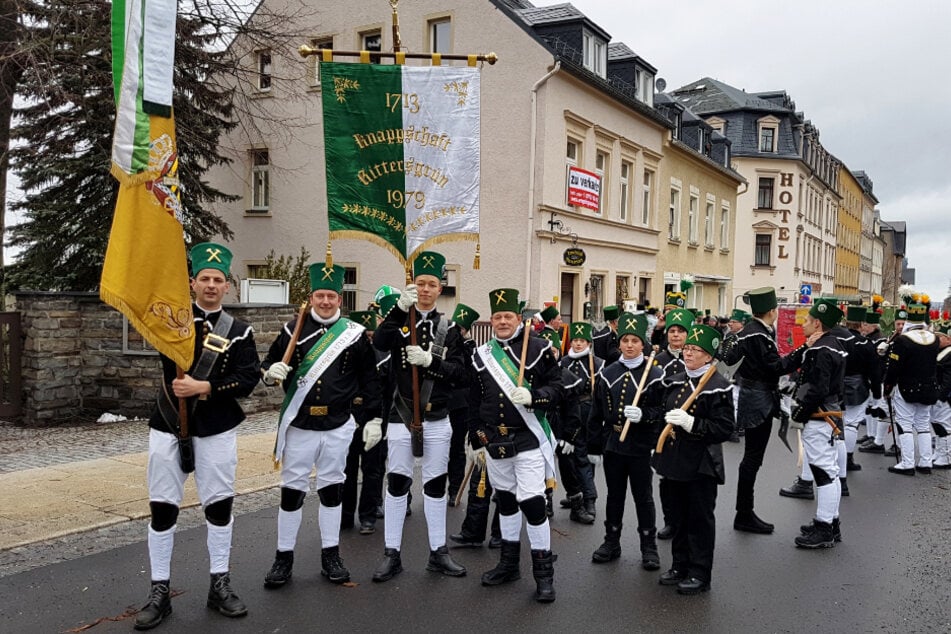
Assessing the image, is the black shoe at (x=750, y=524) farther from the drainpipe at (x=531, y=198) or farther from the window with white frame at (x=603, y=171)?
the window with white frame at (x=603, y=171)

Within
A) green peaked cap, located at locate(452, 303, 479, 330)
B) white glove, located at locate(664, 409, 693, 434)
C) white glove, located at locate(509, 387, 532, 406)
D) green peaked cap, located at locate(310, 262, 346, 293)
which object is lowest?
white glove, located at locate(664, 409, 693, 434)

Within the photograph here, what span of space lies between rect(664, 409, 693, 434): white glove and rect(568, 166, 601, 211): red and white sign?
52.8ft

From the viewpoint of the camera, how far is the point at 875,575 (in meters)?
5.96

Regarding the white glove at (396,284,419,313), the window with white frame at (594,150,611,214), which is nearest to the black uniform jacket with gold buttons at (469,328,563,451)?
the white glove at (396,284,419,313)

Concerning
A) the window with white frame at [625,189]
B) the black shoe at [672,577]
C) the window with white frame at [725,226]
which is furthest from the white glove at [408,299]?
the window with white frame at [725,226]

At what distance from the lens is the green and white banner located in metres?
6.13

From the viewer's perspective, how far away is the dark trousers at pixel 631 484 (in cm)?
607

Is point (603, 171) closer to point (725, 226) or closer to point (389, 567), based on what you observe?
point (725, 226)

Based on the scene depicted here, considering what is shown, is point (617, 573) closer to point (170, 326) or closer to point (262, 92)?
point (170, 326)

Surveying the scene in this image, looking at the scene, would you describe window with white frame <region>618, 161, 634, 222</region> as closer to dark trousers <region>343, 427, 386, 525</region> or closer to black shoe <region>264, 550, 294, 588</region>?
dark trousers <region>343, 427, 386, 525</region>

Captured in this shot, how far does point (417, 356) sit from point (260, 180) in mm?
20001

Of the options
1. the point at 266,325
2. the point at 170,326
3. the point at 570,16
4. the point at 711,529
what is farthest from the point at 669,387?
the point at 570,16

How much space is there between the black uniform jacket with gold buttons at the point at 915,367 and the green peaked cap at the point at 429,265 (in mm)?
7306

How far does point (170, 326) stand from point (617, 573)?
143 inches
